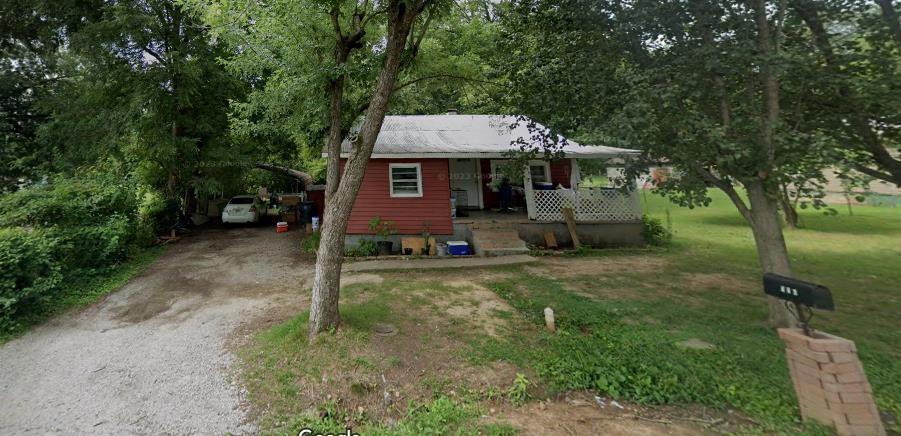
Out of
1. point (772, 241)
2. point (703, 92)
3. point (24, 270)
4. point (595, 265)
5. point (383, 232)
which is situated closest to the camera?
point (703, 92)

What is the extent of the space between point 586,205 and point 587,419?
344 inches

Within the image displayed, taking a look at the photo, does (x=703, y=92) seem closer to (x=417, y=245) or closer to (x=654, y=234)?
(x=417, y=245)

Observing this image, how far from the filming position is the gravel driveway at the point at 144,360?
11.2 feet

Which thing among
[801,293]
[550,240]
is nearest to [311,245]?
[550,240]

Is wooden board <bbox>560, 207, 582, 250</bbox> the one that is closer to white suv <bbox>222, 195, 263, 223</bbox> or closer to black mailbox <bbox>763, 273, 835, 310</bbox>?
black mailbox <bbox>763, 273, 835, 310</bbox>

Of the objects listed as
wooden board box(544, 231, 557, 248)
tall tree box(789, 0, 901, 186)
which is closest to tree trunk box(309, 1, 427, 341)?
tall tree box(789, 0, 901, 186)

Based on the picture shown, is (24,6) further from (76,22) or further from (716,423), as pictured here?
(716,423)

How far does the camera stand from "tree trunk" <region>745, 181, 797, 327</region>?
4.98 meters

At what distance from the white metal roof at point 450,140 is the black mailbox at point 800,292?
6.17 meters

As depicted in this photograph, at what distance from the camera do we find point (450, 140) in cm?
1116

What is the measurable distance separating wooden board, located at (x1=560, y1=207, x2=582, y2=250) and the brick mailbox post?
748cm

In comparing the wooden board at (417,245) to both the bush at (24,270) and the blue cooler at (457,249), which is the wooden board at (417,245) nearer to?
the blue cooler at (457,249)

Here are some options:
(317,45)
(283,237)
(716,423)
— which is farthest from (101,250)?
(716,423)

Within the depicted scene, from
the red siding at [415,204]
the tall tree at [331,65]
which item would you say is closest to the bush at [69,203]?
the tall tree at [331,65]
